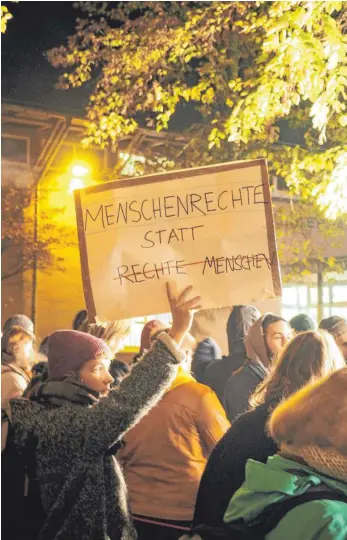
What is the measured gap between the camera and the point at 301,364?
12.1 ft

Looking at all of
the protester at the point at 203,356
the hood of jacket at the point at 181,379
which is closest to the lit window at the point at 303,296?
the protester at the point at 203,356

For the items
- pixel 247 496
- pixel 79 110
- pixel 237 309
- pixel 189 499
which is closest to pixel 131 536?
pixel 189 499

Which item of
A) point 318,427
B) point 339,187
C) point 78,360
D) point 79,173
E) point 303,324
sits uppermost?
point 79,173

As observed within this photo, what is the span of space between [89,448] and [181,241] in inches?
38.8

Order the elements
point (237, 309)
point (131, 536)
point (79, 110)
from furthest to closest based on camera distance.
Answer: point (79, 110) < point (237, 309) < point (131, 536)

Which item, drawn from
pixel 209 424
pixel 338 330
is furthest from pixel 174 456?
pixel 338 330

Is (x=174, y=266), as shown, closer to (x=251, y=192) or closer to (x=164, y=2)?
(x=251, y=192)

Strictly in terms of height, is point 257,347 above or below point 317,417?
above

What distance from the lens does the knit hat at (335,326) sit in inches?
248

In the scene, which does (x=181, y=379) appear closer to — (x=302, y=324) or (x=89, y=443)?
(x=89, y=443)

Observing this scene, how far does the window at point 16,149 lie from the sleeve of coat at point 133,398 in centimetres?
2261

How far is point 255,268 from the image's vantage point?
10.9ft

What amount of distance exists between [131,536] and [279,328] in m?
2.92

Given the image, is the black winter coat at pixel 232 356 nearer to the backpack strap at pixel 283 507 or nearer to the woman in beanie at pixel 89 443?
the woman in beanie at pixel 89 443
